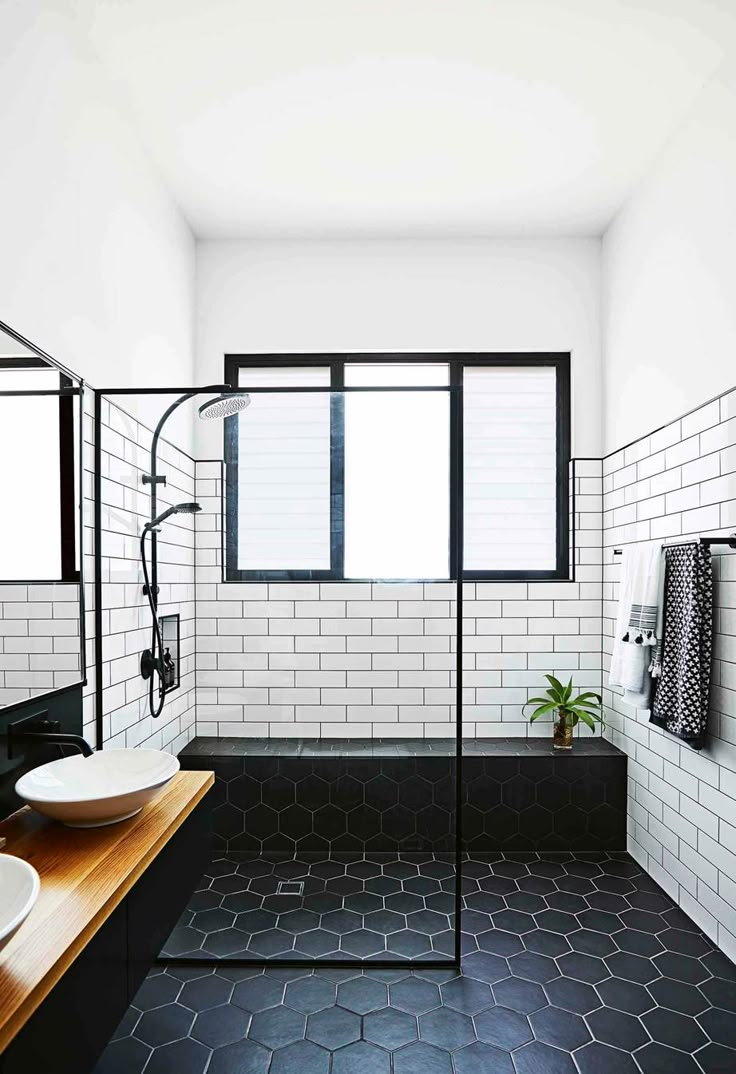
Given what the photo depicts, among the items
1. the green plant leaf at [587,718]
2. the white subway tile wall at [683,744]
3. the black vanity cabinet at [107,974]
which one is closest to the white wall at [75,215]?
the black vanity cabinet at [107,974]

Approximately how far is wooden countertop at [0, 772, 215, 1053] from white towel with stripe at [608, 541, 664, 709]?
1.67 metres

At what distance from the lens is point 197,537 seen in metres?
2.46

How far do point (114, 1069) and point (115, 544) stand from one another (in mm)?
1477

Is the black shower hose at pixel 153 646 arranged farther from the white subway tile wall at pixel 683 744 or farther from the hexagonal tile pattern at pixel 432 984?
the white subway tile wall at pixel 683 744

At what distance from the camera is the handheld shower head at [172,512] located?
8.20 ft

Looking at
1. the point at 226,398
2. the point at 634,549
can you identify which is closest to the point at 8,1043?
the point at 226,398

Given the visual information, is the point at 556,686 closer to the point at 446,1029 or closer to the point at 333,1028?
the point at 446,1029

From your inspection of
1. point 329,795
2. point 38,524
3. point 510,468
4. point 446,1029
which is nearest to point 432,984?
point 446,1029

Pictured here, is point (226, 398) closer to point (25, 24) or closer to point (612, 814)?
point (25, 24)

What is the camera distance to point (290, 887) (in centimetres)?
290

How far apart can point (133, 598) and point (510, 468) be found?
208cm

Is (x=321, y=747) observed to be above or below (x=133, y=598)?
below

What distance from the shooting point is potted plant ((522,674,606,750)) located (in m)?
3.44

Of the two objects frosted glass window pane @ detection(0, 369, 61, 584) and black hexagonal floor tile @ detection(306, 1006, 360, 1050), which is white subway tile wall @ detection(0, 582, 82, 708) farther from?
black hexagonal floor tile @ detection(306, 1006, 360, 1050)
